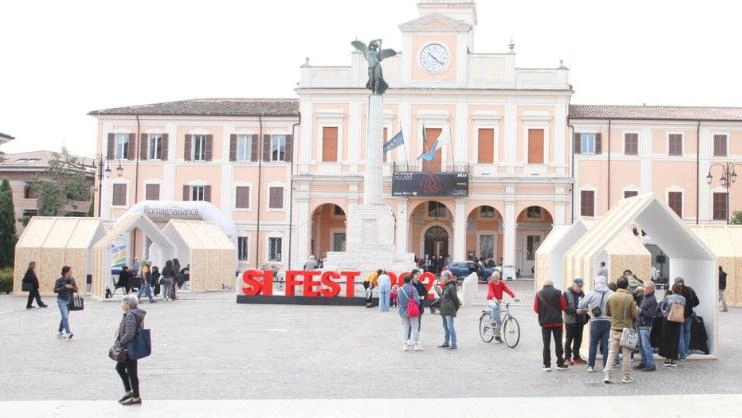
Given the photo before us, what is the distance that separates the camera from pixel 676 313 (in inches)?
603

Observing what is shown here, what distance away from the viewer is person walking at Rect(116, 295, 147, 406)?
37.0 feet

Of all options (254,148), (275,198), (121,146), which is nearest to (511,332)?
(275,198)

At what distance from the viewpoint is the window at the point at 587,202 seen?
1978 inches

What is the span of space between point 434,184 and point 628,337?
35.8 m

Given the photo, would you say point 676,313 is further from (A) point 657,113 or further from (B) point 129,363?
(A) point 657,113

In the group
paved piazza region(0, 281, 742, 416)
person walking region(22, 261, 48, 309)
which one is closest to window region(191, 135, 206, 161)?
person walking region(22, 261, 48, 309)

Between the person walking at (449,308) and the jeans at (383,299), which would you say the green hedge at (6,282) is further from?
the person walking at (449,308)

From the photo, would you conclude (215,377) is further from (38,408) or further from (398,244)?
(398,244)

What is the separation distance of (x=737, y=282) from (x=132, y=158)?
3433 centimetres

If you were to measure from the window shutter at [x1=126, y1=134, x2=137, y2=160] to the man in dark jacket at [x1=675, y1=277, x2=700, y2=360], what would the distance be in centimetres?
4133

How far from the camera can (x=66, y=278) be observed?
1884cm

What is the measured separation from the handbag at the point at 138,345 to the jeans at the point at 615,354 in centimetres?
668

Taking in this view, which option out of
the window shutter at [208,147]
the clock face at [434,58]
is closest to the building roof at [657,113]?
the clock face at [434,58]

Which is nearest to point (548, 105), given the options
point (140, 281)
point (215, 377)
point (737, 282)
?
point (737, 282)
